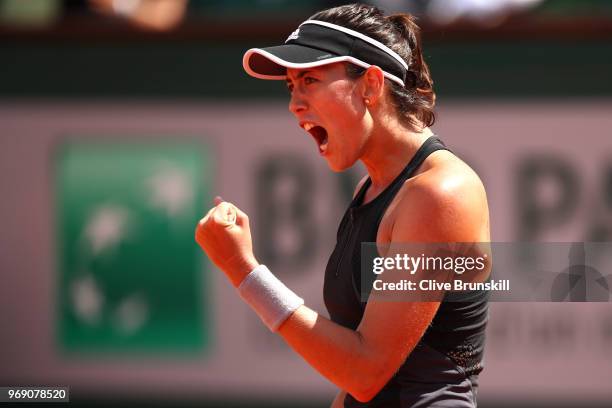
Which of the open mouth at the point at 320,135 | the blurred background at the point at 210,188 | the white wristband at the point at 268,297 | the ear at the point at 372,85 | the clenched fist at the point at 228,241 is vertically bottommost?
the blurred background at the point at 210,188

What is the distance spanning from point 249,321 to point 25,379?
1.27m

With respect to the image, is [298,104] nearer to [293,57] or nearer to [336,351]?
[293,57]

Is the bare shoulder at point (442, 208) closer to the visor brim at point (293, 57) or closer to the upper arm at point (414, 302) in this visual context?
the upper arm at point (414, 302)

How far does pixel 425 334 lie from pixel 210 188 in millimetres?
3462

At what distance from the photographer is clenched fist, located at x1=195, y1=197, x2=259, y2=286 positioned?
2500 mm

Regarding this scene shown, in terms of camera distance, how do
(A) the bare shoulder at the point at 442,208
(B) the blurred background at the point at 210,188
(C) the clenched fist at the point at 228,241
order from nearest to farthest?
1. (A) the bare shoulder at the point at 442,208
2. (C) the clenched fist at the point at 228,241
3. (B) the blurred background at the point at 210,188

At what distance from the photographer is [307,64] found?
99.3 inches

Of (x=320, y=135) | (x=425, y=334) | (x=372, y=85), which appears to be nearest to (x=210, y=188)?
(x=320, y=135)

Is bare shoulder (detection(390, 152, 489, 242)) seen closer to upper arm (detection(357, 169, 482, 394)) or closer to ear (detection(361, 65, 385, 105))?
upper arm (detection(357, 169, 482, 394))

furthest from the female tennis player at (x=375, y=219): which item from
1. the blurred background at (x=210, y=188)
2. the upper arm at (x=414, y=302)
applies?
the blurred background at (x=210, y=188)

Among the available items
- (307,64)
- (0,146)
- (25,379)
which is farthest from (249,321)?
(307,64)

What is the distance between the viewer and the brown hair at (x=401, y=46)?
260 centimetres

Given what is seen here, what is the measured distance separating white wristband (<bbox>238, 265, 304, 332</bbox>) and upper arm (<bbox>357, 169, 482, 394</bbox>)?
0.19m

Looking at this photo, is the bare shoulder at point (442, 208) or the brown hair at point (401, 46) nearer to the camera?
the bare shoulder at point (442, 208)
